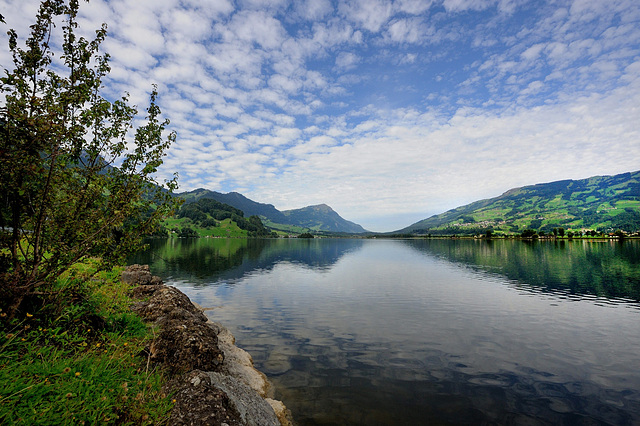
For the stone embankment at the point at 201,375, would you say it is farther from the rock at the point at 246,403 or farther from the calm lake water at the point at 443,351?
A: the calm lake water at the point at 443,351

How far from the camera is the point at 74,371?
25.5ft

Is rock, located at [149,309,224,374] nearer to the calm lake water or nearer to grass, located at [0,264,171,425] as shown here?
grass, located at [0,264,171,425]

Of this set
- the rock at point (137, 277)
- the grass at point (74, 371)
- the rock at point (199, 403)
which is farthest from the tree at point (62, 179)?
the rock at point (137, 277)

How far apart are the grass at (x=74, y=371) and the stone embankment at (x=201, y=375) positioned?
0.61 meters

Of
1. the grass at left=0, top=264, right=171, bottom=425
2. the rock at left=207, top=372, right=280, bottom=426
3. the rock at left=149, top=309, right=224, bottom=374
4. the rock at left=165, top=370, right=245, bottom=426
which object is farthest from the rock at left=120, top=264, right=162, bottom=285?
the rock at left=165, top=370, right=245, bottom=426

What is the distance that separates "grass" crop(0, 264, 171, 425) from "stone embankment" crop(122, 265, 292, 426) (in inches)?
24.1

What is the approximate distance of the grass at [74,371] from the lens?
622cm

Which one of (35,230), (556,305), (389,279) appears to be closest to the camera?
(35,230)

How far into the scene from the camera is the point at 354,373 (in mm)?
17625

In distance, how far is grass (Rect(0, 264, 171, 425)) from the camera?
622cm

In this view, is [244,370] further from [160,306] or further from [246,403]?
[246,403]

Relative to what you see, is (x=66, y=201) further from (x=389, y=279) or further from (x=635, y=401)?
(x=389, y=279)

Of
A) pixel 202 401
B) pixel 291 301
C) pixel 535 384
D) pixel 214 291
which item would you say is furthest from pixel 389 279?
pixel 202 401

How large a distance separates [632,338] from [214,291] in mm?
48058
